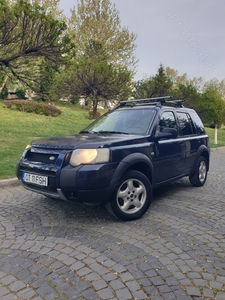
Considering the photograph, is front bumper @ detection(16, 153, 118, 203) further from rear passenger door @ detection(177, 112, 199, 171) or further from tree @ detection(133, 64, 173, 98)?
tree @ detection(133, 64, 173, 98)

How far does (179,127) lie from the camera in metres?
5.19

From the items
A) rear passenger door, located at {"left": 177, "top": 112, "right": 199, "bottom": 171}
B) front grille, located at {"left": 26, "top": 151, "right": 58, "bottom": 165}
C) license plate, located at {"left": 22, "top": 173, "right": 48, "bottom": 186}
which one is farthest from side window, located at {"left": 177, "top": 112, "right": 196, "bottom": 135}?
license plate, located at {"left": 22, "top": 173, "right": 48, "bottom": 186}

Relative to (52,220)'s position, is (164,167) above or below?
above

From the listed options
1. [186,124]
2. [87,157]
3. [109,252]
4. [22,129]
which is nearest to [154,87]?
[22,129]

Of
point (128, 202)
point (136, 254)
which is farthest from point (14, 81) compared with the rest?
point (136, 254)

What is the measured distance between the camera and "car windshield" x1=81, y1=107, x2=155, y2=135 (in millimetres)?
4484

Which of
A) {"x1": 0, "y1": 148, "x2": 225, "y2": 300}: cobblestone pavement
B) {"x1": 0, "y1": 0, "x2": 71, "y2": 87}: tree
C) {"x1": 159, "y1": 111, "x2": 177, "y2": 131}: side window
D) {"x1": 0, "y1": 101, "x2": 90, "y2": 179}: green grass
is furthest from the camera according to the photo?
{"x1": 0, "y1": 101, "x2": 90, "y2": 179}: green grass

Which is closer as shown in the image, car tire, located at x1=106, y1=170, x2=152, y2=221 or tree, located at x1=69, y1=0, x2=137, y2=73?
car tire, located at x1=106, y1=170, x2=152, y2=221

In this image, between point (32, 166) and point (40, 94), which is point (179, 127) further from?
point (40, 94)

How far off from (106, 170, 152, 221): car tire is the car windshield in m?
0.88

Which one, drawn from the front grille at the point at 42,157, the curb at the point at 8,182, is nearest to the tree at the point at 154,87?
the curb at the point at 8,182

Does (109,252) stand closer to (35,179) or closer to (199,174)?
(35,179)

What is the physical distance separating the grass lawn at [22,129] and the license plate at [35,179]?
8.43ft

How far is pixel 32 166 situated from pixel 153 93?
1235 cm
